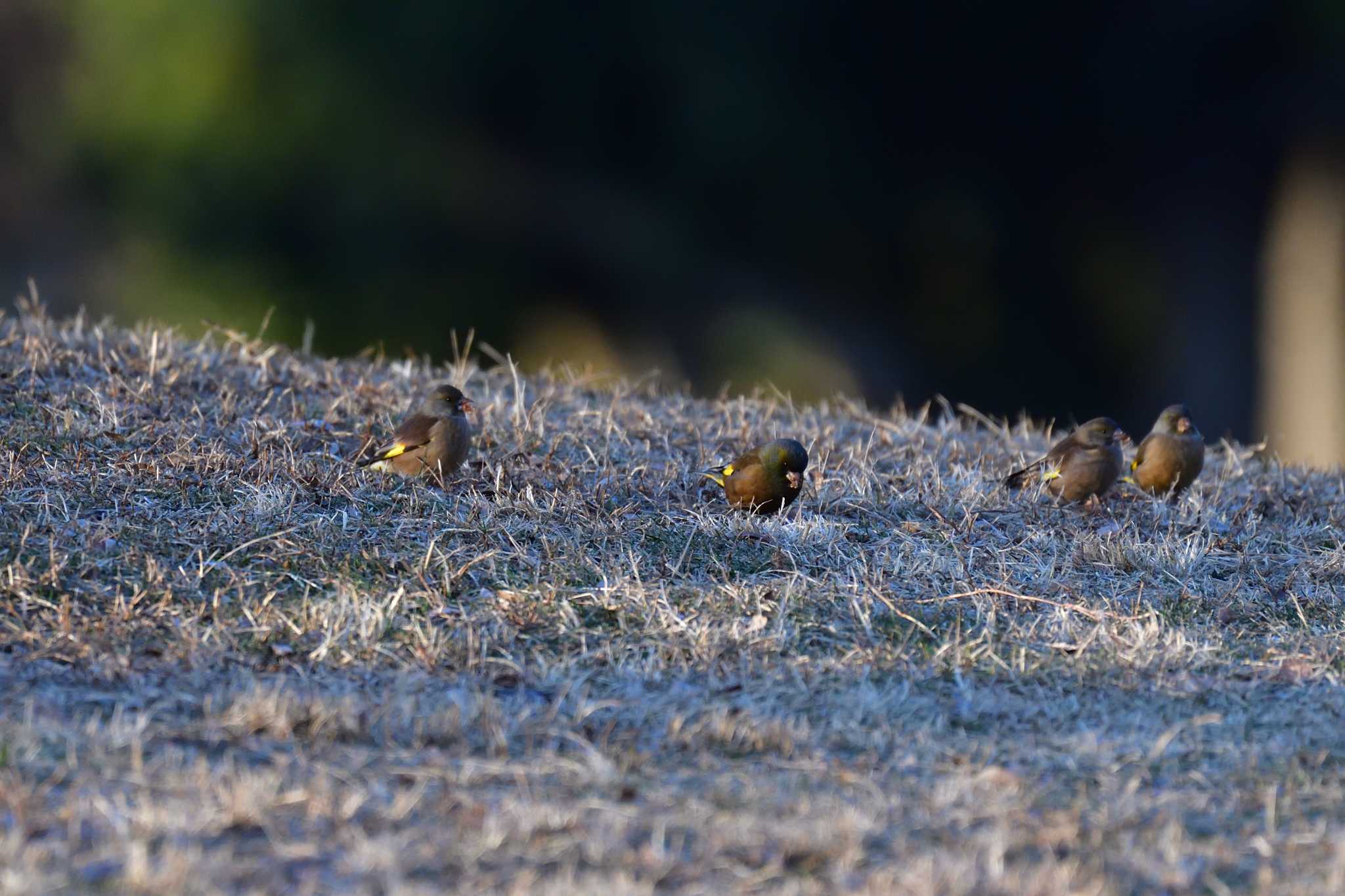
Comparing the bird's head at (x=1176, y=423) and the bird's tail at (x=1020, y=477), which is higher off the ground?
the bird's head at (x=1176, y=423)

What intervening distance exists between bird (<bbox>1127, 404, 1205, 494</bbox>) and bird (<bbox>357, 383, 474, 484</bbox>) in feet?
11.0

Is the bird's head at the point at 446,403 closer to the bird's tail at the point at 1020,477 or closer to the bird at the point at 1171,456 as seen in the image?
the bird's tail at the point at 1020,477

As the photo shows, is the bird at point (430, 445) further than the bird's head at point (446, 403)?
No

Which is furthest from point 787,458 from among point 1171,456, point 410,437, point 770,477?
point 1171,456

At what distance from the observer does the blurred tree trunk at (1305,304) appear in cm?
1725

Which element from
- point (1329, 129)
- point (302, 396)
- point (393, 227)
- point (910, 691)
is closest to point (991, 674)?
point (910, 691)

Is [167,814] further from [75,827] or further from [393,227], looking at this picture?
[393,227]

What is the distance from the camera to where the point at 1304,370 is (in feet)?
57.6

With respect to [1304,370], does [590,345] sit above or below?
below

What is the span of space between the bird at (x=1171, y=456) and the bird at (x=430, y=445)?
336 centimetres

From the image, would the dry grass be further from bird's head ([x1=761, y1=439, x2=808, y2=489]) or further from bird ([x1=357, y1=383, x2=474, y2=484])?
bird's head ([x1=761, y1=439, x2=808, y2=489])

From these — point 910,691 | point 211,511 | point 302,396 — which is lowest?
point 910,691

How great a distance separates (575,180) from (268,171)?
320 cm

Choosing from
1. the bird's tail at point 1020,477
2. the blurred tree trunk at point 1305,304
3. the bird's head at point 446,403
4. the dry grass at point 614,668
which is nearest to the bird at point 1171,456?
the dry grass at point 614,668
